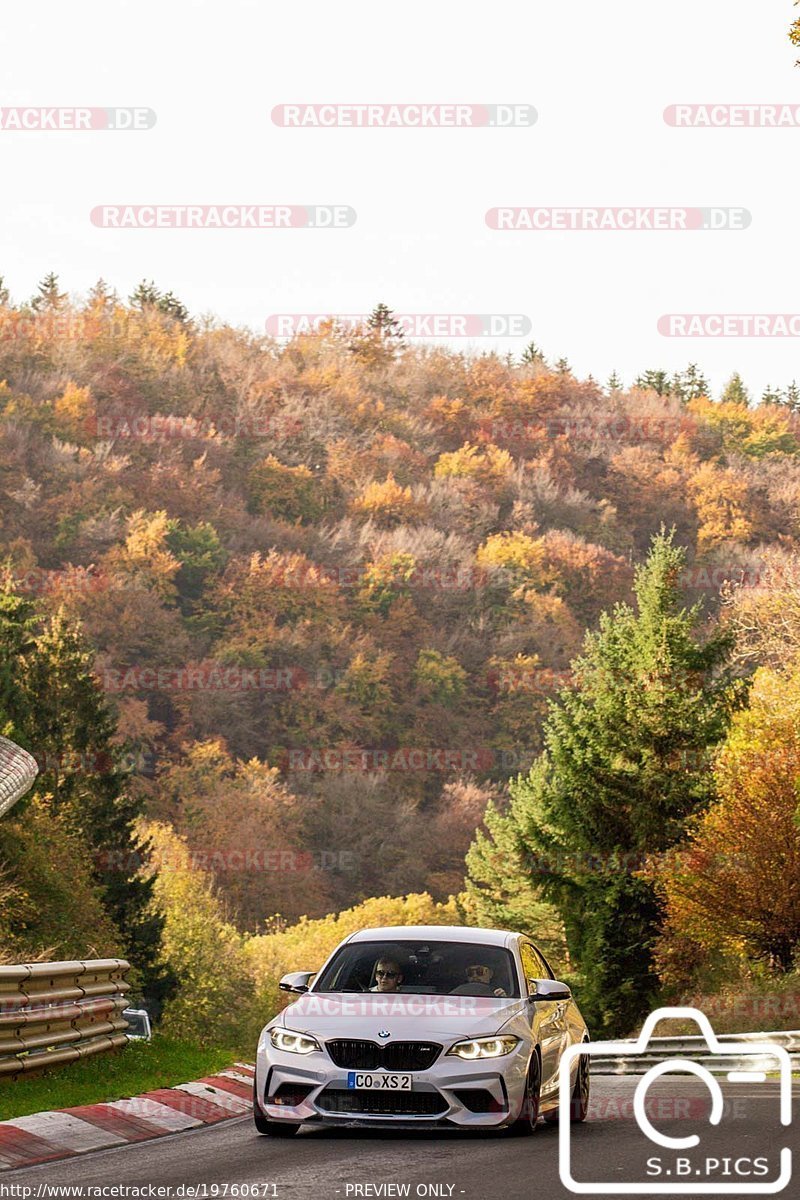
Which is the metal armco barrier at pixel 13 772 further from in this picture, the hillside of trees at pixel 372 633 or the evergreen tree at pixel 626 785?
the evergreen tree at pixel 626 785

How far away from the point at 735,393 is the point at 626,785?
12832 centimetres

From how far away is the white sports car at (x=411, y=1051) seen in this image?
11.7m

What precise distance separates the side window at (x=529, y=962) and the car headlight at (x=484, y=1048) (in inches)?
55.2

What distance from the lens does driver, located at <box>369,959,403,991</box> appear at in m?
12.9

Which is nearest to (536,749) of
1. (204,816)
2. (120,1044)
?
(204,816)

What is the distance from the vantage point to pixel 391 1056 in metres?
11.7

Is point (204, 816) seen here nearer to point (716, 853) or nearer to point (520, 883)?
point (520, 883)

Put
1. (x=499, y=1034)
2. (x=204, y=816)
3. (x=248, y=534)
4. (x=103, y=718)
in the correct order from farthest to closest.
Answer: (x=248, y=534) → (x=204, y=816) → (x=103, y=718) → (x=499, y=1034)

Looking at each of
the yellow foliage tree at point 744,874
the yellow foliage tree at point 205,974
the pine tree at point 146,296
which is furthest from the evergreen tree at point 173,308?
the yellow foliage tree at point 744,874

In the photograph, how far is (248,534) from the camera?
485ft

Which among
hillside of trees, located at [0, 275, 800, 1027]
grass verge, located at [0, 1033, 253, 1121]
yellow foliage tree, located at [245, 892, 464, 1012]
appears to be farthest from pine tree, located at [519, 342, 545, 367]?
grass verge, located at [0, 1033, 253, 1121]

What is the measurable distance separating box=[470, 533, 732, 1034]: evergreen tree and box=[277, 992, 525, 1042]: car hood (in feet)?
115

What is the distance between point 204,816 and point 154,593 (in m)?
23.3

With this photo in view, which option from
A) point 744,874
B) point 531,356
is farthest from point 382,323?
point 744,874
